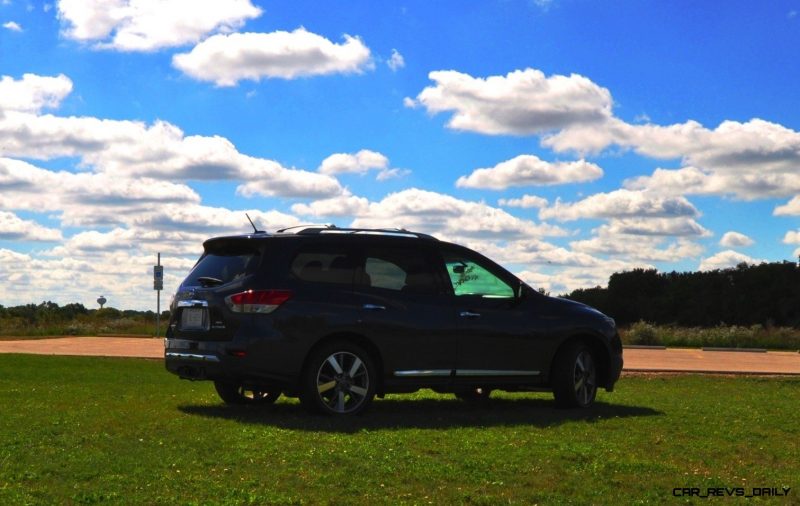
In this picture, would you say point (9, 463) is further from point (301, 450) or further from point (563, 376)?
point (563, 376)

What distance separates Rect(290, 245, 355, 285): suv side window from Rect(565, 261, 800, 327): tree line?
196ft

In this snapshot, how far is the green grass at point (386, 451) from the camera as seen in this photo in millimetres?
6812

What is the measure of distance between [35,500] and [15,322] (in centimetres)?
4393

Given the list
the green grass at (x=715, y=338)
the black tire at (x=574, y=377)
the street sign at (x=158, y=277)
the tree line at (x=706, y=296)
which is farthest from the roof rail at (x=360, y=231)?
the tree line at (x=706, y=296)

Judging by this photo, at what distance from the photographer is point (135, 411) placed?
435 inches

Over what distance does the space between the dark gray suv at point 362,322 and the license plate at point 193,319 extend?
13mm

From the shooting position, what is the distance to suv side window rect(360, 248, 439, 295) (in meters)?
11.2

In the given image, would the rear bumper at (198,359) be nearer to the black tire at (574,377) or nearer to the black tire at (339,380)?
the black tire at (339,380)

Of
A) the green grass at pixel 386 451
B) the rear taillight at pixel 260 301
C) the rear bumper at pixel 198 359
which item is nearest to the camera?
the green grass at pixel 386 451

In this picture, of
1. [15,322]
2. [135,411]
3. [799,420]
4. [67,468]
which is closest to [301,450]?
[67,468]

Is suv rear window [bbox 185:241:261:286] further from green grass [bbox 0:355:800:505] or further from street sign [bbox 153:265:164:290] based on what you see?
street sign [bbox 153:265:164:290]

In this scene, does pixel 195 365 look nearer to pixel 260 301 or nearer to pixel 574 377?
pixel 260 301

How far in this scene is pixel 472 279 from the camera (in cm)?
1188

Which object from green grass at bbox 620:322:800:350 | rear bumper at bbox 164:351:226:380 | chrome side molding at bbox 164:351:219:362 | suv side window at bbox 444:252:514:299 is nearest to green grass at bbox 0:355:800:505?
rear bumper at bbox 164:351:226:380
